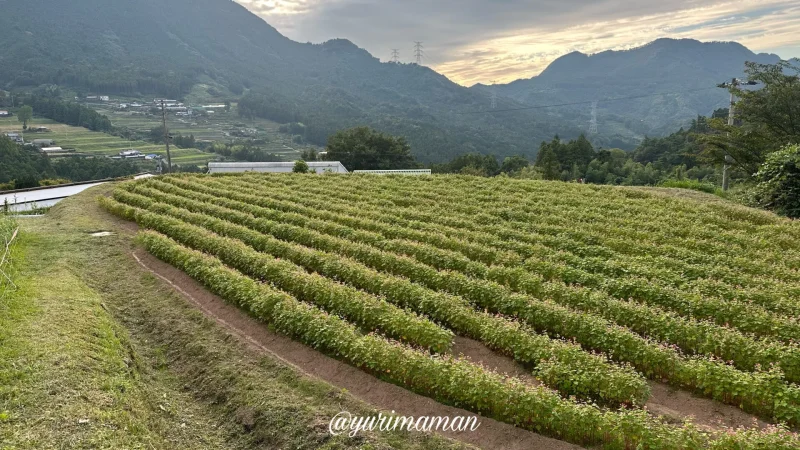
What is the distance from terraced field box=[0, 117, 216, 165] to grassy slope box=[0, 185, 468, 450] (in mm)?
82182

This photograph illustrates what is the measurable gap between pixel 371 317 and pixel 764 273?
38.4 feet

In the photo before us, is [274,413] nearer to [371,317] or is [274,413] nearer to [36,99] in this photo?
[371,317]

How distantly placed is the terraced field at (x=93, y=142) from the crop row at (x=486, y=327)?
79.4 metres

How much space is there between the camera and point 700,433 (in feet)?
23.4

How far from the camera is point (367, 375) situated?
9.78 m

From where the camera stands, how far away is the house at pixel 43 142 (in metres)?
85.8

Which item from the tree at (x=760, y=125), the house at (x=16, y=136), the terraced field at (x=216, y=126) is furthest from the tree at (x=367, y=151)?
the house at (x=16, y=136)

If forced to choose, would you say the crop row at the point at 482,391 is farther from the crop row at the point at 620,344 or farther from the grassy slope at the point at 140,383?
the crop row at the point at 620,344

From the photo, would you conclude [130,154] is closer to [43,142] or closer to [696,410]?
[43,142]

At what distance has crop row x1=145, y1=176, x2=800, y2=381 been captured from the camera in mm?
9148

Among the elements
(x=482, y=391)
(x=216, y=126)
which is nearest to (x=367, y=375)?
(x=482, y=391)

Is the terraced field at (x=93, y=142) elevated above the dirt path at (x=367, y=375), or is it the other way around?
the terraced field at (x=93, y=142)

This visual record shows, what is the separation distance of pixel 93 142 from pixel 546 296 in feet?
357

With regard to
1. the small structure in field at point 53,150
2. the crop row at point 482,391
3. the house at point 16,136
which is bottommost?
the crop row at point 482,391
